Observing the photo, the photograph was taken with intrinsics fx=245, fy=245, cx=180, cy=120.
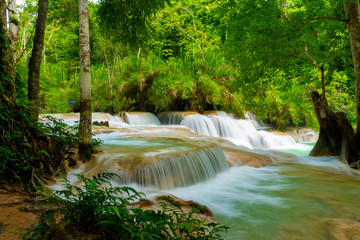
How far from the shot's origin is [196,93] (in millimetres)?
15867

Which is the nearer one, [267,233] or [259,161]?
[267,233]

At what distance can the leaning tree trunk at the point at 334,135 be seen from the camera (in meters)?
7.64

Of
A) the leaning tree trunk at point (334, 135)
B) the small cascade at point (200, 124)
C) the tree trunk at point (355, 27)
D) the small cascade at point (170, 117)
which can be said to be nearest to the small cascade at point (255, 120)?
the small cascade at point (200, 124)

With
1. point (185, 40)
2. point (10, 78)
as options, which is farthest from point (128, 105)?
point (10, 78)

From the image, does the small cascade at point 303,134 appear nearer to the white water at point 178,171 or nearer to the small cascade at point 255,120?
the small cascade at point 255,120

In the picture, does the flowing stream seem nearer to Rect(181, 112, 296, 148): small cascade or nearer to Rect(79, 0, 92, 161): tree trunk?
Rect(79, 0, 92, 161): tree trunk

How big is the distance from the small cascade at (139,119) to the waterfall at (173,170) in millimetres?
8027

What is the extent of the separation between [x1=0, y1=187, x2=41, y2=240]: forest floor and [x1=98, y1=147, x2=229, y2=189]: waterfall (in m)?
1.90

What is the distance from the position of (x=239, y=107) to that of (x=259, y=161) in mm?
8241

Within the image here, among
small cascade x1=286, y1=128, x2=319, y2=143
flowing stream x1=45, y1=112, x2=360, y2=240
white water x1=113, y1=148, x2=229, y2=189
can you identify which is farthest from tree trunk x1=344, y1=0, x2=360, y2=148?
small cascade x1=286, y1=128, x2=319, y2=143

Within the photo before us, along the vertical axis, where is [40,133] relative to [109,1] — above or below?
below

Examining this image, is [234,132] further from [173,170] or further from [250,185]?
[173,170]

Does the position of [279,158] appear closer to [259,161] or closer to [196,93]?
[259,161]

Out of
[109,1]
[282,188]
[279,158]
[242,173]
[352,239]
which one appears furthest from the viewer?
[279,158]
